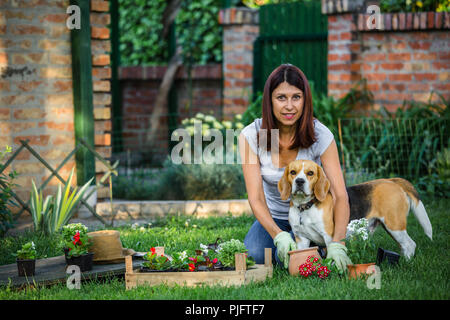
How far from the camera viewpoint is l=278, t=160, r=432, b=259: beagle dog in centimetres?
364

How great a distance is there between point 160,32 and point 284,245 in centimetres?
760

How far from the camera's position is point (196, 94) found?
986cm

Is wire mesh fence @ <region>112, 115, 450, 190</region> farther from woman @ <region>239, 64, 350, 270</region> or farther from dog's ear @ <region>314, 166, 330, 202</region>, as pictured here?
dog's ear @ <region>314, 166, 330, 202</region>

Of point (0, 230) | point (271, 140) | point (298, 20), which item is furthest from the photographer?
point (298, 20)

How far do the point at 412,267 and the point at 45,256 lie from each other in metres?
2.72

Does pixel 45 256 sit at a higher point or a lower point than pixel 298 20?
lower

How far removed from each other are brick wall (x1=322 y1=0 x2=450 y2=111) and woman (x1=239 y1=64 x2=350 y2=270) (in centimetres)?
408

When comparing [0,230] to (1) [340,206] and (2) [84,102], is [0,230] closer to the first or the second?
(2) [84,102]

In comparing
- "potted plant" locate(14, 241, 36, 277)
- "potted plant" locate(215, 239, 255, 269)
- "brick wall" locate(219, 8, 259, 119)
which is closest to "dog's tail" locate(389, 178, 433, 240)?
"potted plant" locate(215, 239, 255, 269)

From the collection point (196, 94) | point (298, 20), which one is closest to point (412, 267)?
point (298, 20)

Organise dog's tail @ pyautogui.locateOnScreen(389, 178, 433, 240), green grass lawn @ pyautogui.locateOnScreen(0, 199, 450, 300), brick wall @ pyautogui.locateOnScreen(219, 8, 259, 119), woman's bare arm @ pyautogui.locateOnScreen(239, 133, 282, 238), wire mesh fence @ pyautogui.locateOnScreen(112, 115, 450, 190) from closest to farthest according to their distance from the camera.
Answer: green grass lawn @ pyautogui.locateOnScreen(0, 199, 450, 300), woman's bare arm @ pyautogui.locateOnScreen(239, 133, 282, 238), dog's tail @ pyautogui.locateOnScreen(389, 178, 433, 240), wire mesh fence @ pyautogui.locateOnScreen(112, 115, 450, 190), brick wall @ pyautogui.locateOnScreen(219, 8, 259, 119)

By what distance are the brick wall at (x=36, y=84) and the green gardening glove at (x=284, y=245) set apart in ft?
10.5

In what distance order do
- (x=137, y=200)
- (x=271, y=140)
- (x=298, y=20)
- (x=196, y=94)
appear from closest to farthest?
(x=271, y=140), (x=137, y=200), (x=298, y=20), (x=196, y=94)

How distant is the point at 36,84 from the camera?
589 centimetres
